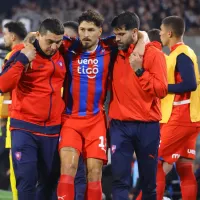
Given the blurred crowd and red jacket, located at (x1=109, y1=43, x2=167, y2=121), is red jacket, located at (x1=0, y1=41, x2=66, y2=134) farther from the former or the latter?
the blurred crowd

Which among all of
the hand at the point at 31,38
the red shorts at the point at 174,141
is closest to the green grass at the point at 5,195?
the red shorts at the point at 174,141

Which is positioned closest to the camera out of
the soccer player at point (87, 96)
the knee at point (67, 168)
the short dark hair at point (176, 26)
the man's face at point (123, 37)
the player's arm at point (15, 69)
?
the player's arm at point (15, 69)

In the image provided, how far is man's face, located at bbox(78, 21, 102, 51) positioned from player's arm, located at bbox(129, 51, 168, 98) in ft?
1.38

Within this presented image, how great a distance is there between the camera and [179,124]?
27.0 ft

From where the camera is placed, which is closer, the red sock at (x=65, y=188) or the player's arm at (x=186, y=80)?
the red sock at (x=65, y=188)

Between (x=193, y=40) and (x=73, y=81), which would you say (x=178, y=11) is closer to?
(x=193, y=40)

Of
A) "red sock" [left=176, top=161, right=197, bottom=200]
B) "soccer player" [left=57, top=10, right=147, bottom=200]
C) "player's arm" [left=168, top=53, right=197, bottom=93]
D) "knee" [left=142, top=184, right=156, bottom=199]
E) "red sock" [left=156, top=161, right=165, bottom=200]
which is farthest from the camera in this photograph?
"red sock" [left=176, top=161, right=197, bottom=200]

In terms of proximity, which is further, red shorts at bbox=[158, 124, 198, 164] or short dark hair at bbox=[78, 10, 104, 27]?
red shorts at bbox=[158, 124, 198, 164]

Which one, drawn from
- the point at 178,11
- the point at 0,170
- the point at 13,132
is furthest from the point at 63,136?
the point at 178,11

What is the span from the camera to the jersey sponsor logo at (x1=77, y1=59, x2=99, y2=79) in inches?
272

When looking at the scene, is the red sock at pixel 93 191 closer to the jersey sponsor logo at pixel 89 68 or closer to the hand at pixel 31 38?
the jersey sponsor logo at pixel 89 68

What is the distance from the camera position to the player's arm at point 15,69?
6.59m

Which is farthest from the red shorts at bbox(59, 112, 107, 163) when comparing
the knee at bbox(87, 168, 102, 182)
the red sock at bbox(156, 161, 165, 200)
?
the red sock at bbox(156, 161, 165, 200)

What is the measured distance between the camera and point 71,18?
2112 cm
